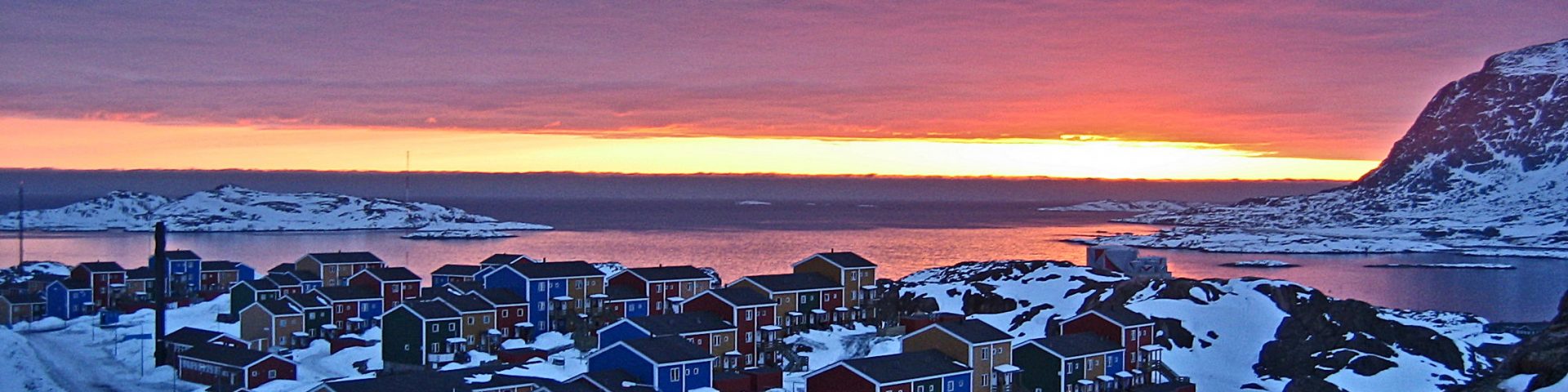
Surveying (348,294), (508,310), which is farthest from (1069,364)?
(348,294)

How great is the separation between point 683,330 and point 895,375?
8.81 metres

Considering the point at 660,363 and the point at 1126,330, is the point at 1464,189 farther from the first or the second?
the point at 660,363

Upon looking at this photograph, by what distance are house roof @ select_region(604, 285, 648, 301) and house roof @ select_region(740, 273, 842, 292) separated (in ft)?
15.6

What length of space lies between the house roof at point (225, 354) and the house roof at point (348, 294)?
766 cm

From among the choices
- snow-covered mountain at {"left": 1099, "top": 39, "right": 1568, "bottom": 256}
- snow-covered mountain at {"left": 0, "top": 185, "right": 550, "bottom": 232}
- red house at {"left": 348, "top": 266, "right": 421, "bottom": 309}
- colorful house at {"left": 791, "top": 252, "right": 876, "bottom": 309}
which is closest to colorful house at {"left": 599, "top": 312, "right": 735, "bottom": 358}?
colorful house at {"left": 791, "top": 252, "right": 876, "bottom": 309}

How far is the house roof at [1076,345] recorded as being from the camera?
3644cm

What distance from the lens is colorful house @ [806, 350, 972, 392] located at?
32.1 m

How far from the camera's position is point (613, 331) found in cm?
3916

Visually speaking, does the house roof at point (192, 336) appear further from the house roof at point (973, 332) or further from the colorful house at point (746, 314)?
the house roof at point (973, 332)

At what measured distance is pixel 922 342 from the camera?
3650 centimetres

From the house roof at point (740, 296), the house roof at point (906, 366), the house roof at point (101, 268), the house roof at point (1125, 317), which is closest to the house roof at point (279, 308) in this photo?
the house roof at point (740, 296)

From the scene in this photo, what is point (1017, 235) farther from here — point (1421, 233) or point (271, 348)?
point (271, 348)

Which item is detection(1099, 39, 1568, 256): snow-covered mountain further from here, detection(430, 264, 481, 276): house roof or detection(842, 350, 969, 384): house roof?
detection(842, 350, 969, 384): house roof

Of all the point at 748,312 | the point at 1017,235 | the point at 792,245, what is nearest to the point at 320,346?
the point at 748,312
